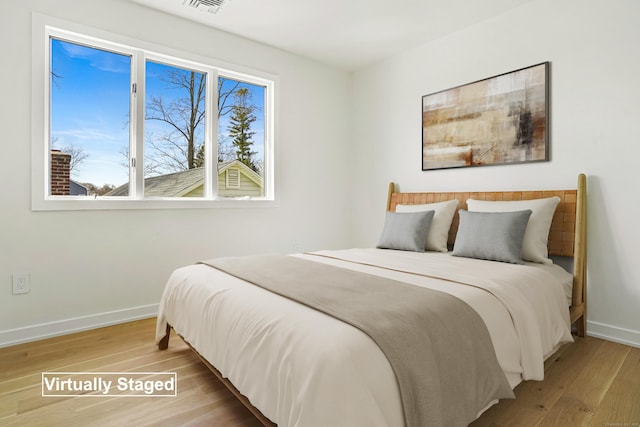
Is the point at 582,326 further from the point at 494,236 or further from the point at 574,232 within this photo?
the point at 494,236

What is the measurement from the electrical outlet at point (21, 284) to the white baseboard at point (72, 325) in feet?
0.85

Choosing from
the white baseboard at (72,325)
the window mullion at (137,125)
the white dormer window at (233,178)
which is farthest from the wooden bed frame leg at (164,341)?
the white dormer window at (233,178)

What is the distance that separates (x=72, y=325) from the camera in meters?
2.59

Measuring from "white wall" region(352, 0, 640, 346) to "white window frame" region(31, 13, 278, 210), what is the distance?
74.7 inches

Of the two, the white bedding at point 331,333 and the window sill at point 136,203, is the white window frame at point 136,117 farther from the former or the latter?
the white bedding at point 331,333

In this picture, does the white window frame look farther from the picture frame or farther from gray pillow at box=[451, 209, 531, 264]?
gray pillow at box=[451, 209, 531, 264]

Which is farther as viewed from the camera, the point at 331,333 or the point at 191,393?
the point at 191,393

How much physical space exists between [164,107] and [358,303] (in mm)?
2689

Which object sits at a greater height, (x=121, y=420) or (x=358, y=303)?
(x=358, y=303)

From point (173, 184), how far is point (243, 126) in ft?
3.19

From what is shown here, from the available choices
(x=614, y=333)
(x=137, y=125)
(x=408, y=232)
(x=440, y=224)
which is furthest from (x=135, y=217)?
(x=614, y=333)

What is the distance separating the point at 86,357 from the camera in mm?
2156

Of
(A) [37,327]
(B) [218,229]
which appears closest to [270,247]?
(B) [218,229]

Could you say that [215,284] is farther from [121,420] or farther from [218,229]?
[218,229]
